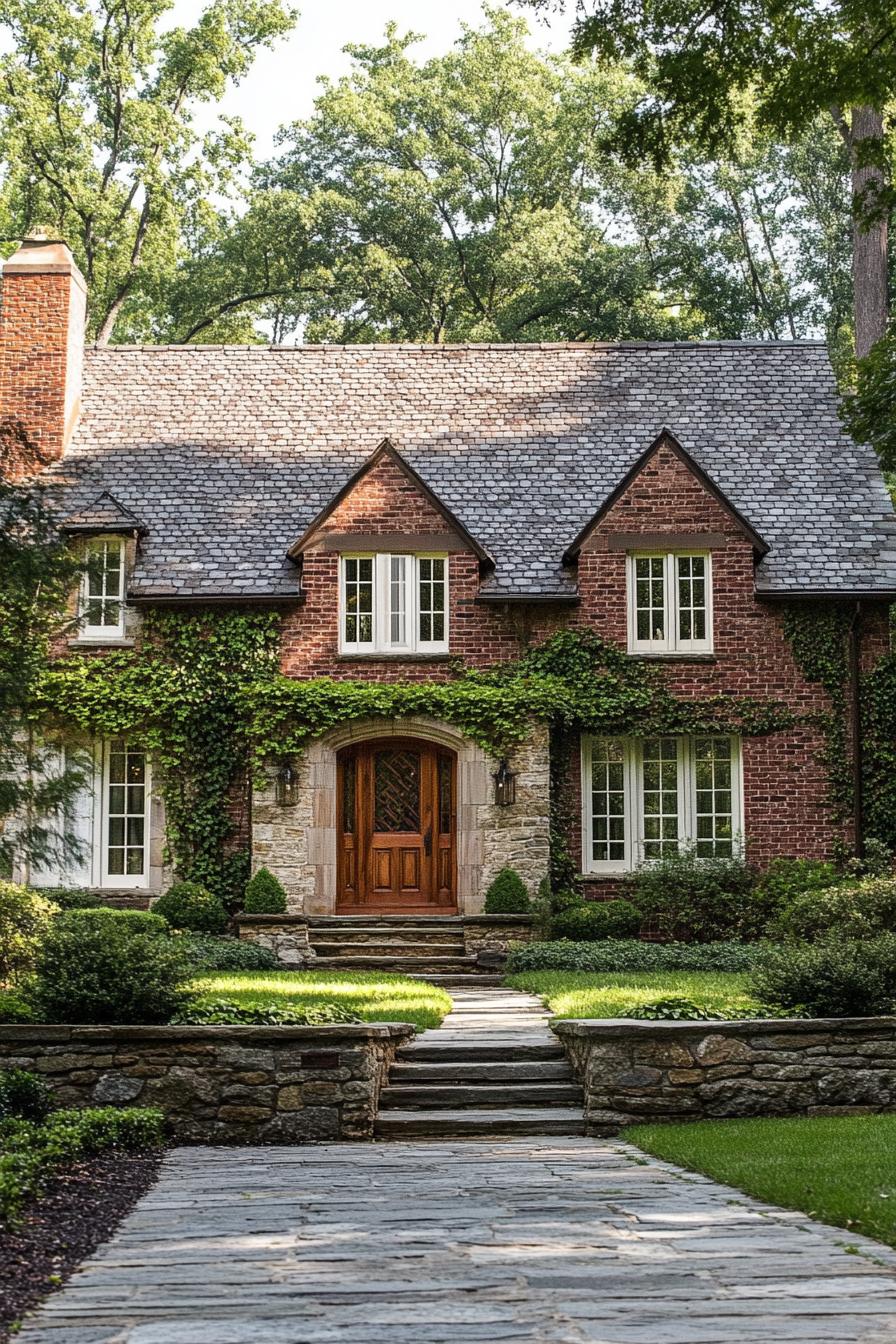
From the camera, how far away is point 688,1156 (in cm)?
823

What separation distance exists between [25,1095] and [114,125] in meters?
28.2

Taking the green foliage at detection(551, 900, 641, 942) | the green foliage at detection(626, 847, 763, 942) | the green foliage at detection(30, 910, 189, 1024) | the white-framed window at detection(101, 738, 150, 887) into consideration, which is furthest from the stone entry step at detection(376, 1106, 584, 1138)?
the white-framed window at detection(101, 738, 150, 887)

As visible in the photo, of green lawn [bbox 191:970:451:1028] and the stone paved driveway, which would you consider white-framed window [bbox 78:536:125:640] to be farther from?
the stone paved driveway

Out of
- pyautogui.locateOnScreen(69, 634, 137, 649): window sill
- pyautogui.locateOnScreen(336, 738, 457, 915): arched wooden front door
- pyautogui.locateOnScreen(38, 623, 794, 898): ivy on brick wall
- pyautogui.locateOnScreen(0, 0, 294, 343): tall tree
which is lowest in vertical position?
pyautogui.locateOnScreen(336, 738, 457, 915): arched wooden front door

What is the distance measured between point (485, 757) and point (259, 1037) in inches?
408

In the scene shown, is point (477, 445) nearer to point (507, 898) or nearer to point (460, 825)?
point (460, 825)

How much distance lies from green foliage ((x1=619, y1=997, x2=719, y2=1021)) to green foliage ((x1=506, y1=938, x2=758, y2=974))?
633cm

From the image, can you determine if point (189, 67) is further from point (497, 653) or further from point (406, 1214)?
point (406, 1214)

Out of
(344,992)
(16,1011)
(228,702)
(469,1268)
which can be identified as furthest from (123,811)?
(469,1268)

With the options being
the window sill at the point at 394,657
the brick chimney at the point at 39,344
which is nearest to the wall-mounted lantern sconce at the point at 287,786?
the window sill at the point at 394,657

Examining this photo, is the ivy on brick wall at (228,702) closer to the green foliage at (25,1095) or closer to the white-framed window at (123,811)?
the white-framed window at (123,811)

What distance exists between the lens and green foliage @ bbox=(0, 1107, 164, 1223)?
6.76 m

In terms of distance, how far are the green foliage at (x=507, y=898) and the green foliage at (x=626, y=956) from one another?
812 mm

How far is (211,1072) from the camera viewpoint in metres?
9.42
